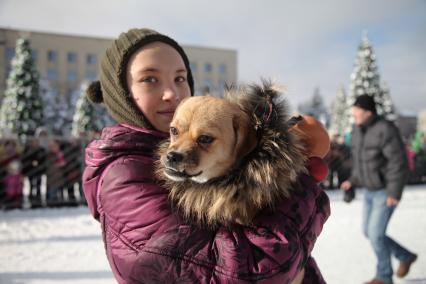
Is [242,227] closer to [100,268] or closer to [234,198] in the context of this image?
[234,198]

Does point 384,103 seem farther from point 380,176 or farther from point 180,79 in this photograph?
point 180,79

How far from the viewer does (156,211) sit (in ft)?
3.42

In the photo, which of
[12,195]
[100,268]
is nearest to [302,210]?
[100,268]

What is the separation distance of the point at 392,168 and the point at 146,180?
156 inches

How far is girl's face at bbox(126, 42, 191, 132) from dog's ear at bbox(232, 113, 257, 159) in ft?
1.11

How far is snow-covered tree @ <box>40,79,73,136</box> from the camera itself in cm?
3388

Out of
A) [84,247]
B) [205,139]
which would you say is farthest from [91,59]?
[205,139]

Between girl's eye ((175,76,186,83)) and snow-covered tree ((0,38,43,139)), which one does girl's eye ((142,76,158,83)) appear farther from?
snow-covered tree ((0,38,43,139))

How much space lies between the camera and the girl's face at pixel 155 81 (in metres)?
1.34

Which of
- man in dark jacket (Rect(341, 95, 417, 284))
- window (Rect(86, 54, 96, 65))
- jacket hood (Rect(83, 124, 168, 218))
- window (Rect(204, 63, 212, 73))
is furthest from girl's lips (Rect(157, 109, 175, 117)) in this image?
window (Rect(86, 54, 96, 65))

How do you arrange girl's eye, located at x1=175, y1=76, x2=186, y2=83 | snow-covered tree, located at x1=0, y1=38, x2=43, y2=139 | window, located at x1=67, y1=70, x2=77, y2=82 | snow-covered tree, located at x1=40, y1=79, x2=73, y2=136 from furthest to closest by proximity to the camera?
window, located at x1=67, y1=70, x2=77, y2=82, snow-covered tree, located at x1=40, y1=79, x2=73, y2=136, snow-covered tree, located at x1=0, y1=38, x2=43, y2=139, girl's eye, located at x1=175, y1=76, x2=186, y2=83

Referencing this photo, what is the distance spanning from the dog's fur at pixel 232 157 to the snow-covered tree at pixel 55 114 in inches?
1390

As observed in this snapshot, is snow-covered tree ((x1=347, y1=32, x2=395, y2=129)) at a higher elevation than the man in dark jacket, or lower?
higher

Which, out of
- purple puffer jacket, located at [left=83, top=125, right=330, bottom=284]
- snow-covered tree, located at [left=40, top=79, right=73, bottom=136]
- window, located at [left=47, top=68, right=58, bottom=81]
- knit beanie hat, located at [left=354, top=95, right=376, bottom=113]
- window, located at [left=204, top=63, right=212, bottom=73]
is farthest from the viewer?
window, located at [left=204, top=63, right=212, bottom=73]
